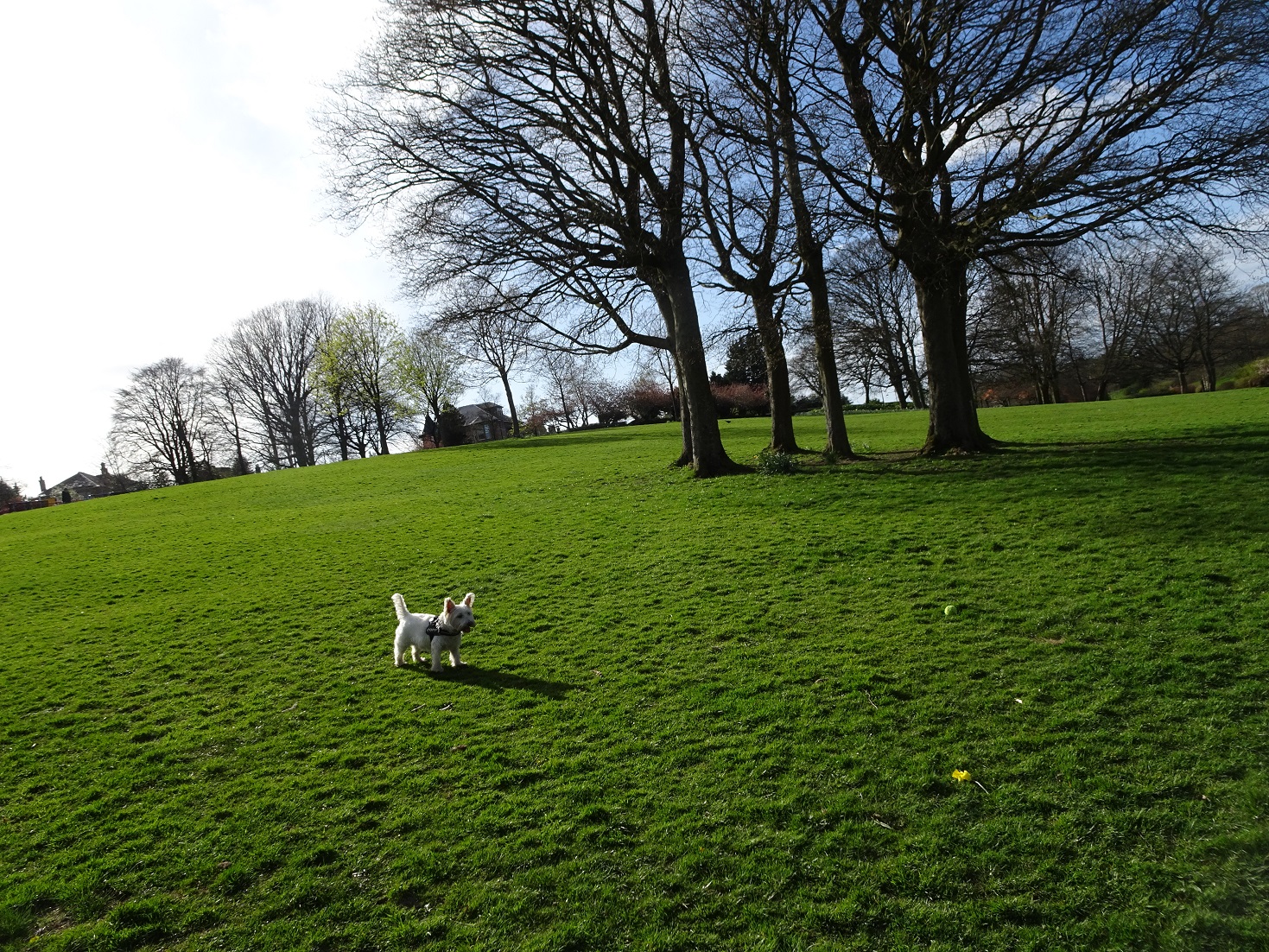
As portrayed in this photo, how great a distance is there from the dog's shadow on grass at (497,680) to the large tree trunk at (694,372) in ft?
42.0

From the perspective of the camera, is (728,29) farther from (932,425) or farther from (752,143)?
(932,425)

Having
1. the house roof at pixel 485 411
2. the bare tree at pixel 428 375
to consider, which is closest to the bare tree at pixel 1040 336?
the bare tree at pixel 428 375

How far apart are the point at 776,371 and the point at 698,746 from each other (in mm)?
17151

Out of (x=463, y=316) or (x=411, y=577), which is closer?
(x=411, y=577)

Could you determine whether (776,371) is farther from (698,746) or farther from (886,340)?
(886,340)

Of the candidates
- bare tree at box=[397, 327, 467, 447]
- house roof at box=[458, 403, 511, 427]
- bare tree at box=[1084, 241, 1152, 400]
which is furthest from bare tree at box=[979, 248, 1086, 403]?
house roof at box=[458, 403, 511, 427]

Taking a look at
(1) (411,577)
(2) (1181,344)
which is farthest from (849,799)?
(2) (1181,344)

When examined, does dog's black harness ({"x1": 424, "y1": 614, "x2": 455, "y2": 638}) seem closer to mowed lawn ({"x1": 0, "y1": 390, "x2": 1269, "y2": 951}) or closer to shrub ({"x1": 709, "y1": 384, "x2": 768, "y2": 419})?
mowed lawn ({"x1": 0, "y1": 390, "x2": 1269, "y2": 951})

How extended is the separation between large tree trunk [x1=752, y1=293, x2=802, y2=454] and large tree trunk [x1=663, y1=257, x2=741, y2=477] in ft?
6.14

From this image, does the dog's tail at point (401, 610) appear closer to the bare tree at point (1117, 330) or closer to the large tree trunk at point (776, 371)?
the large tree trunk at point (776, 371)

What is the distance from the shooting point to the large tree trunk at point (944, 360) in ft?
57.1

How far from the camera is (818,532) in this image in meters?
12.9

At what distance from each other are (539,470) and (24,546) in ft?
55.8

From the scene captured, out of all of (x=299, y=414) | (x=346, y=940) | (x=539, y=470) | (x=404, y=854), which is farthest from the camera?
(x=299, y=414)
